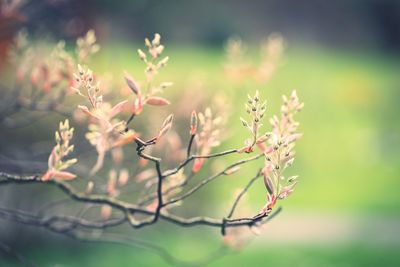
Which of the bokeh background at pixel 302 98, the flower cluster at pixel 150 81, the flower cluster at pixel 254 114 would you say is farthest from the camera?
the bokeh background at pixel 302 98

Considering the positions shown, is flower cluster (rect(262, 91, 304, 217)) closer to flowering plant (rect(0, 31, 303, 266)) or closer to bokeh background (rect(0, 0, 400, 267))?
flowering plant (rect(0, 31, 303, 266))

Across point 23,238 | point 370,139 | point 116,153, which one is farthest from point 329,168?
point 116,153

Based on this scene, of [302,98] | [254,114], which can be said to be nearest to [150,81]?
[254,114]

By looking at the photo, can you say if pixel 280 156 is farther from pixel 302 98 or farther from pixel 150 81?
pixel 302 98

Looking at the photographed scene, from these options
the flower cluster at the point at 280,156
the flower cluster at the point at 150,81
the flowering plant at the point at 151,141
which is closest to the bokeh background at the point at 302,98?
the flowering plant at the point at 151,141

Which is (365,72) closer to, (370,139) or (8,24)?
(370,139)

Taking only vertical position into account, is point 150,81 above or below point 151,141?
above

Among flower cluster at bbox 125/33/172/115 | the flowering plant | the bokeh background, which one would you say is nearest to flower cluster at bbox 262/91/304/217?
the flowering plant

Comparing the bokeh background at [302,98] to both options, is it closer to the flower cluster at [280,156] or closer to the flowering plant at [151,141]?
the flowering plant at [151,141]
